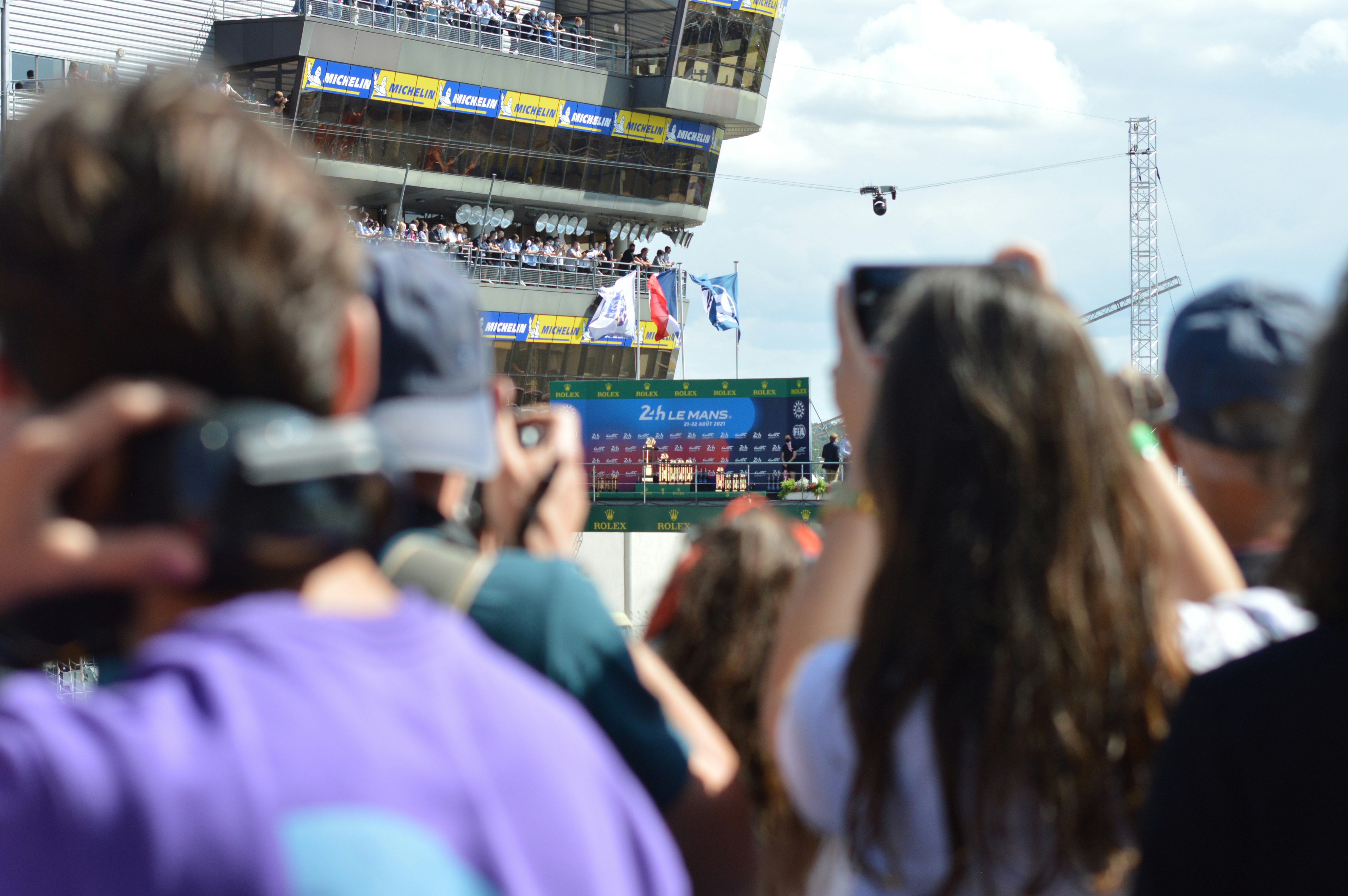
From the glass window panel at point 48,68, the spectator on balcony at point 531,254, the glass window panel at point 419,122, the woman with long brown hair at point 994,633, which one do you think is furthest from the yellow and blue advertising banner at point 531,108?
the woman with long brown hair at point 994,633

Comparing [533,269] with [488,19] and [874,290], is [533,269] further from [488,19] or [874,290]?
[874,290]

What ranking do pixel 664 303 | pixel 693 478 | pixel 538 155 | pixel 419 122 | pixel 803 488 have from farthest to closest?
pixel 538 155 → pixel 419 122 → pixel 664 303 → pixel 693 478 → pixel 803 488

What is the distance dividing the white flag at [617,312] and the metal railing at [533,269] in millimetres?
3535

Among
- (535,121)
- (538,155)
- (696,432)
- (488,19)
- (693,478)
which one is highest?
(488,19)

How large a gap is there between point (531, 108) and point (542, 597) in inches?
1752

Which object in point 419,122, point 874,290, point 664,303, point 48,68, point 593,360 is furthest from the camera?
point 593,360

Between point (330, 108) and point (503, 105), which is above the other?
point (503, 105)

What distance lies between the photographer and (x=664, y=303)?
39.1m

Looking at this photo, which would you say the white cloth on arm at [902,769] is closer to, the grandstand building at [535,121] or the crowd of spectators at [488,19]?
the grandstand building at [535,121]

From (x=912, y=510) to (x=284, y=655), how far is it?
3.55 feet

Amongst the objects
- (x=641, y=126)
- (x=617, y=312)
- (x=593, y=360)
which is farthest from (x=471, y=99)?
(x=617, y=312)

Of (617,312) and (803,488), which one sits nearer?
(803,488)

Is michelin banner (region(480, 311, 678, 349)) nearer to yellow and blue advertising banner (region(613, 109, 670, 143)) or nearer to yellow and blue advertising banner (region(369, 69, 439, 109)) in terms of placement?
yellow and blue advertising banner (region(613, 109, 670, 143))

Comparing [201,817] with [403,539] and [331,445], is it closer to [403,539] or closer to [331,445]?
[331,445]
